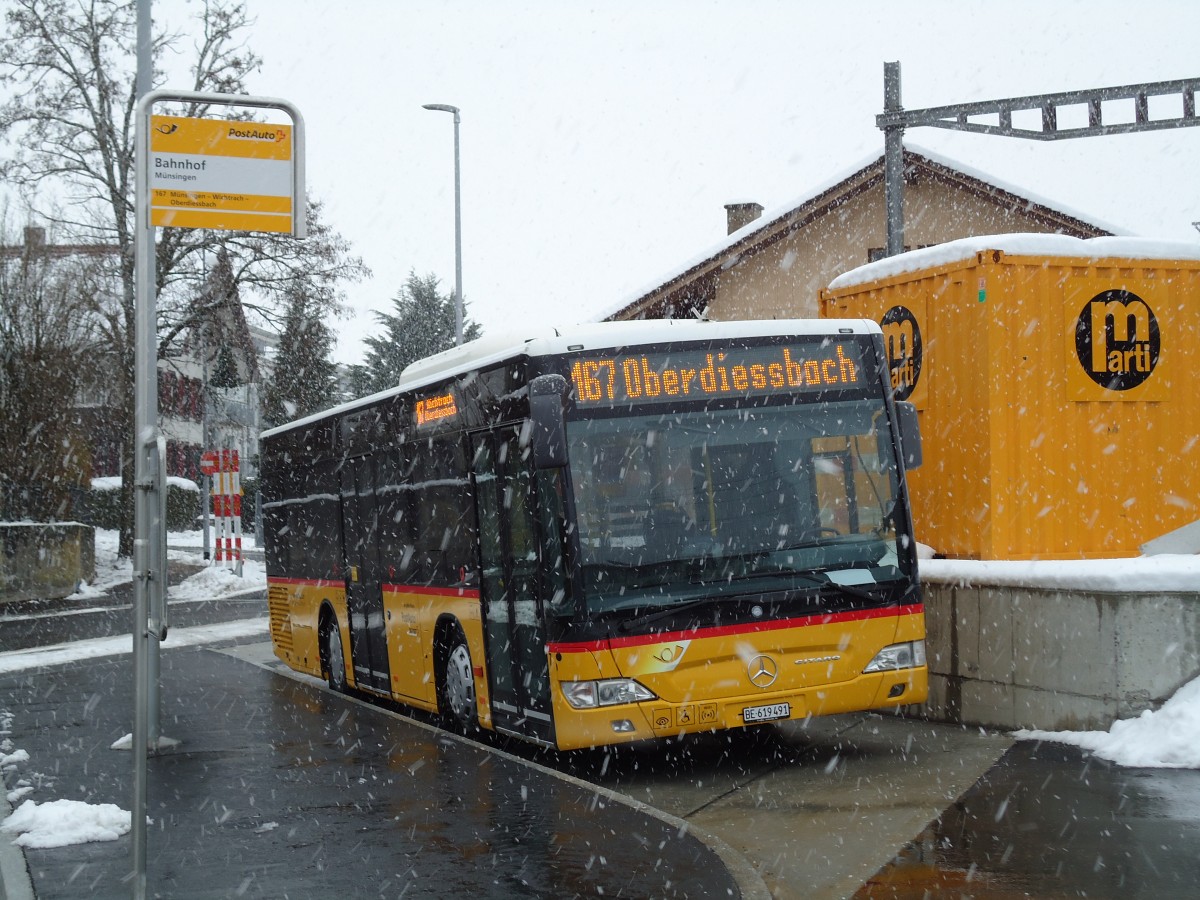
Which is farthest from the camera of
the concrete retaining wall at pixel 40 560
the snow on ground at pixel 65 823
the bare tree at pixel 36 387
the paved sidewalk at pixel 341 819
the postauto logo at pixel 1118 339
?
the bare tree at pixel 36 387

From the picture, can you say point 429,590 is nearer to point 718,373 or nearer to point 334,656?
point 718,373

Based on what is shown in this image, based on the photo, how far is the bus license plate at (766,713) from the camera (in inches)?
372

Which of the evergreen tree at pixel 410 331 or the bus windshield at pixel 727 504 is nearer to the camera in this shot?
the bus windshield at pixel 727 504

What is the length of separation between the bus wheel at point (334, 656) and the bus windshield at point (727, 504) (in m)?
6.45

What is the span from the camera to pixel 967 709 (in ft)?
36.6

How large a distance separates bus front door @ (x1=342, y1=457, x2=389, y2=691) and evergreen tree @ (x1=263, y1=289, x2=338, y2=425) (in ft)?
88.7

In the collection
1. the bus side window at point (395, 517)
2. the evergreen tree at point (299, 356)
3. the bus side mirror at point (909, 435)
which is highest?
the evergreen tree at point (299, 356)

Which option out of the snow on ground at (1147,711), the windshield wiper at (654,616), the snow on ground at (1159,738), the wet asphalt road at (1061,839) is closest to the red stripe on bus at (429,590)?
the windshield wiper at (654,616)

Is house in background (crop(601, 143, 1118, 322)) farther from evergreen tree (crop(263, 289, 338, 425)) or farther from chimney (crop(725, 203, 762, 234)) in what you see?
evergreen tree (crop(263, 289, 338, 425))

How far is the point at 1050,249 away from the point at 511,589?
5.21m

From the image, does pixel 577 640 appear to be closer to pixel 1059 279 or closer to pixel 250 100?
pixel 250 100

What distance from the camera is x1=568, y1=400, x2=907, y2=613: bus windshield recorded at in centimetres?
944

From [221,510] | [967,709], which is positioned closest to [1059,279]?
[967,709]

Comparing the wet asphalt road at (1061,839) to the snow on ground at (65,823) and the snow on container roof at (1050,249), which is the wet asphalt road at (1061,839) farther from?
the snow on container roof at (1050,249)
